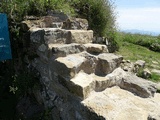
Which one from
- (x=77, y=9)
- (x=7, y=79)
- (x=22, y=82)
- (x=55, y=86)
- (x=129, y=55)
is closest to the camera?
(x=55, y=86)

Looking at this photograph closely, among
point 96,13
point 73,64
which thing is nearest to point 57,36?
point 73,64

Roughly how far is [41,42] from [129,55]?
4290 millimetres

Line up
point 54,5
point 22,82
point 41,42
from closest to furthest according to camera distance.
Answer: point 41,42 → point 22,82 → point 54,5

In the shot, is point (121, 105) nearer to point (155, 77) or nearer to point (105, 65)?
point (105, 65)

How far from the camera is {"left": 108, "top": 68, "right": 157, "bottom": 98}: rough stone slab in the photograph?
3.34m

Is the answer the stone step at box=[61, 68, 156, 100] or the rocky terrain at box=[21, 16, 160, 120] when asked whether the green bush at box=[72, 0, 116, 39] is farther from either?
the stone step at box=[61, 68, 156, 100]

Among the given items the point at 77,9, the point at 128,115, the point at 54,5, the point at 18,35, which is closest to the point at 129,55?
the point at 77,9

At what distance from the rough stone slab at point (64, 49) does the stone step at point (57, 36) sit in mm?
141

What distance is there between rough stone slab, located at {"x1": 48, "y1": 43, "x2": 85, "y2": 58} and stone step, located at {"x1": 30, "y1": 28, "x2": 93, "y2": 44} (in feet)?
0.46

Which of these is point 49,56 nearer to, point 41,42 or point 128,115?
point 41,42

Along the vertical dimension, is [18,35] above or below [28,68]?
above

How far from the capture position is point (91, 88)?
10.1 feet

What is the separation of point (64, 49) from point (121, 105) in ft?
3.71

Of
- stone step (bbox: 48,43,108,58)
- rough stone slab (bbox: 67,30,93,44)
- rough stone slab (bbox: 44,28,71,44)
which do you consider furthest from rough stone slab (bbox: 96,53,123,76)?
rough stone slab (bbox: 44,28,71,44)
